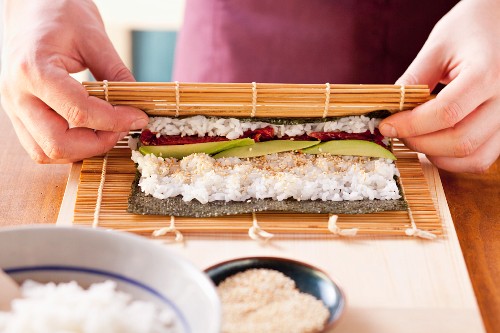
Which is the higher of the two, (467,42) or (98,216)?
(467,42)

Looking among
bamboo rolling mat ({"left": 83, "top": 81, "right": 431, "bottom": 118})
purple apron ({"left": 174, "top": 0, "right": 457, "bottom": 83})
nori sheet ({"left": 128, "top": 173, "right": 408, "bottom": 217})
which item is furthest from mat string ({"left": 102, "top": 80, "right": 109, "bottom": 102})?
purple apron ({"left": 174, "top": 0, "right": 457, "bottom": 83})

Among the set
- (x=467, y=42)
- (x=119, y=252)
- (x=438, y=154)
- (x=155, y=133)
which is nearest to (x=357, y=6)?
(x=467, y=42)

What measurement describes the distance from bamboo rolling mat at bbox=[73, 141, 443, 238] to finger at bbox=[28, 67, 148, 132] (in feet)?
0.37

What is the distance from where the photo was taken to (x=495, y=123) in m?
1.41

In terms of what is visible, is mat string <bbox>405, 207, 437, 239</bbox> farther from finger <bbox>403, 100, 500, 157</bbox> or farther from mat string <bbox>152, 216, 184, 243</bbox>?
mat string <bbox>152, 216, 184, 243</bbox>

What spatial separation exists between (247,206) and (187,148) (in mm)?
204

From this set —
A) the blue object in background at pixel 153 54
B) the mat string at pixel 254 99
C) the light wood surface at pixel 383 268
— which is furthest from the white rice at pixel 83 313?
the blue object in background at pixel 153 54

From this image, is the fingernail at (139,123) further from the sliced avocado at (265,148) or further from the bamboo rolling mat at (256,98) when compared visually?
the sliced avocado at (265,148)

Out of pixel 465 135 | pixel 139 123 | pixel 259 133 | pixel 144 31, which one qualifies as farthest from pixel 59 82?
pixel 144 31

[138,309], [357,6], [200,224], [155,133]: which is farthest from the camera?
[357,6]

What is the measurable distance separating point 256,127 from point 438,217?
0.39m

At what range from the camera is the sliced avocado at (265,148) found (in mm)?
1374

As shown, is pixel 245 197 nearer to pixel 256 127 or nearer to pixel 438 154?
pixel 256 127

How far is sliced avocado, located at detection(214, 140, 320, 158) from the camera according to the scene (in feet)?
4.51
